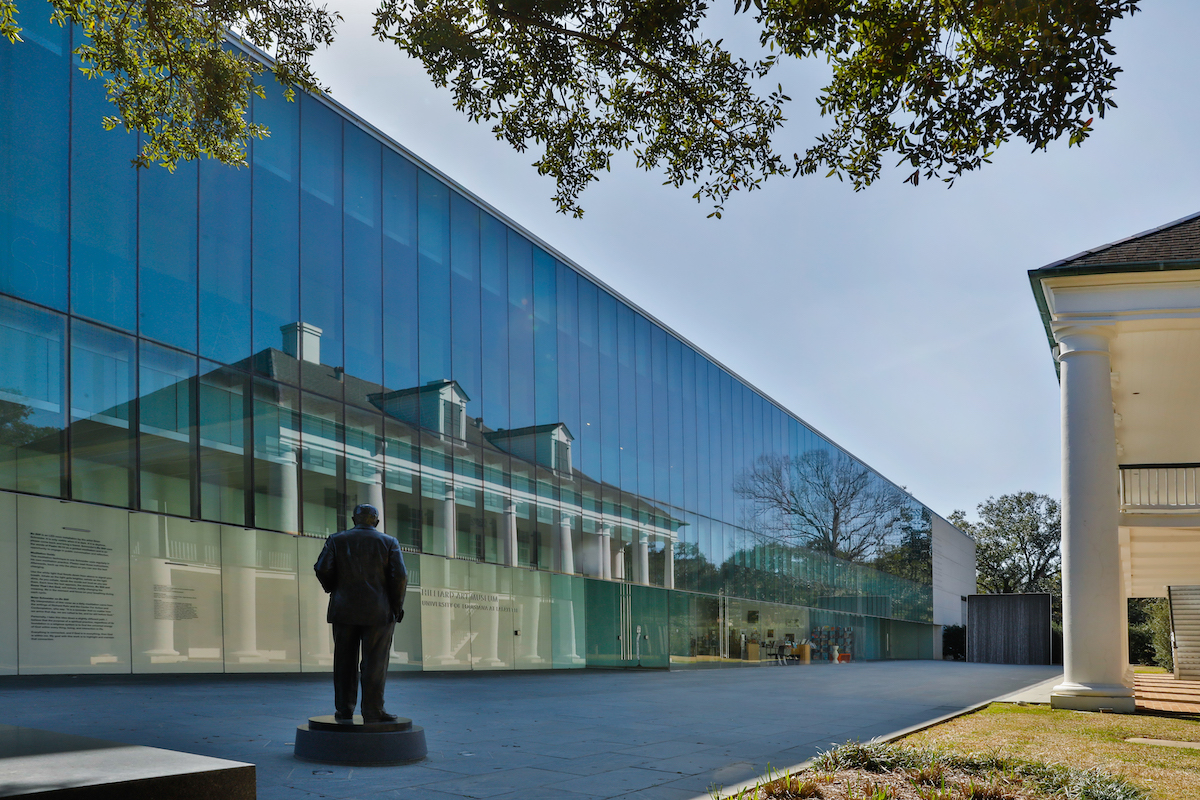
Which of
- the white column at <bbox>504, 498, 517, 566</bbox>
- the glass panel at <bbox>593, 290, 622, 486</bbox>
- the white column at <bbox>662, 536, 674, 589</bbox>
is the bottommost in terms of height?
the white column at <bbox>662, 536, 674, 589</bbox>

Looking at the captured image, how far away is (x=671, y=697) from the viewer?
1780cm

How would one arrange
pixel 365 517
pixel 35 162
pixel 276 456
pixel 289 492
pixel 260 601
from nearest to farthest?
pixel 365 517 < pixel 35 162 < pixel 276 456 < pixel 289 492 < pixel 260 601

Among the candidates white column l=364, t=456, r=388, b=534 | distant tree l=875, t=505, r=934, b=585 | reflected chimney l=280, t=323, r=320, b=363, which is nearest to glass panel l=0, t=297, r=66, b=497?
reflected chimney l=280, t=323, r=320, b=363

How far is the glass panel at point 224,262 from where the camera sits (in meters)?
17.4

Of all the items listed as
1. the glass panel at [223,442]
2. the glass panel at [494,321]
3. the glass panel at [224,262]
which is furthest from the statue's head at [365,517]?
the glass panel at [494,321]

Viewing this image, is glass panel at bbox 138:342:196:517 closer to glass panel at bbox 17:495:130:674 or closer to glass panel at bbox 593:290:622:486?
glass panel at bbox 17:495:130:674

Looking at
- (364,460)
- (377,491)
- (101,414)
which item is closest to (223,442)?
(101,414)

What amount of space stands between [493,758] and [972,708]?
10.1 m

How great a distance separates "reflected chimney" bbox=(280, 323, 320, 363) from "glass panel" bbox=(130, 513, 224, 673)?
3680 mm

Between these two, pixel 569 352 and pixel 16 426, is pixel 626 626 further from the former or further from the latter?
pixel 16 426

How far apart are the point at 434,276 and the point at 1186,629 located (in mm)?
27635

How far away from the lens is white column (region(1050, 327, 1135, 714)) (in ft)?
52.0

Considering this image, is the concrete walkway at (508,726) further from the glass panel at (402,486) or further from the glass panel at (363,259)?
the glass panel at (363,259)

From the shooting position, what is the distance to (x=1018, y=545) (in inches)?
3354
